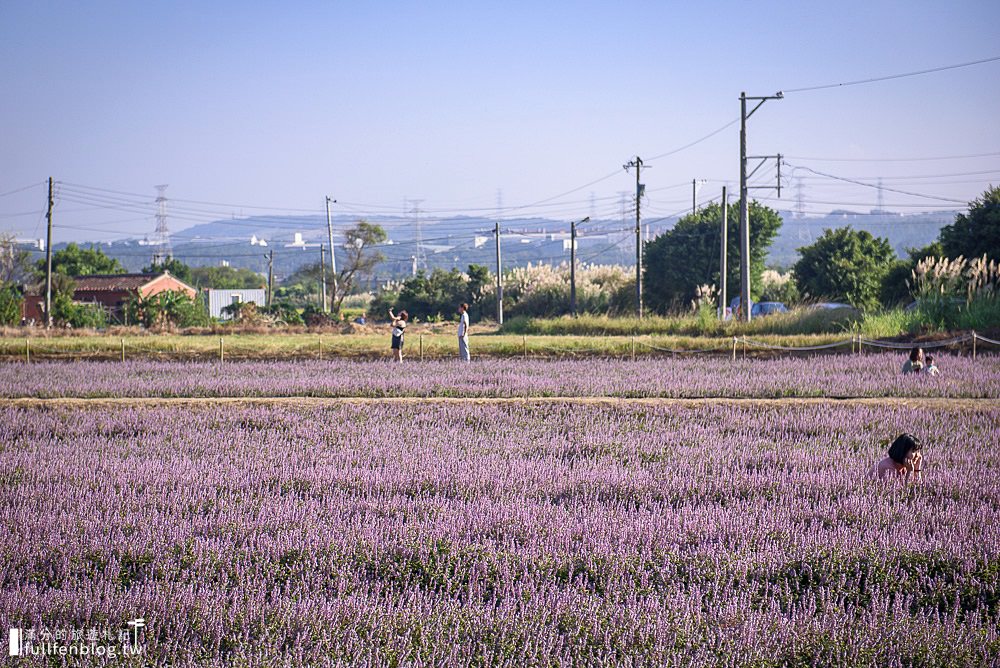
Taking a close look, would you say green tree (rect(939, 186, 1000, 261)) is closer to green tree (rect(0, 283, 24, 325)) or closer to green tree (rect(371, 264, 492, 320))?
green tree (rect(371, 264, 492, 320))

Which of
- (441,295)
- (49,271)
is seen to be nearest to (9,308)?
(49,271)

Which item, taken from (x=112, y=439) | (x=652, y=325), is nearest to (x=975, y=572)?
(x=112, y=439)

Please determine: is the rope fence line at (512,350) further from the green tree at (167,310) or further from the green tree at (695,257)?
the green tree at (695,257)

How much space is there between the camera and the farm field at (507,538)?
4766mm

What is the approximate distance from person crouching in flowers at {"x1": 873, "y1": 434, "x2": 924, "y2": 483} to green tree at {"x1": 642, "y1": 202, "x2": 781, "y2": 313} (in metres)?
36.4

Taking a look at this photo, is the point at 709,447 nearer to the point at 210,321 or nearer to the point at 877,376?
the point at 877,376

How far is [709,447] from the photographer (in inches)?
410

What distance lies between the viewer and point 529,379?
17.5 meters

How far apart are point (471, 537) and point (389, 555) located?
66 cm

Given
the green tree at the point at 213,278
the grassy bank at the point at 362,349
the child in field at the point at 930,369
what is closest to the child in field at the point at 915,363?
the child in field at the point at 930,369

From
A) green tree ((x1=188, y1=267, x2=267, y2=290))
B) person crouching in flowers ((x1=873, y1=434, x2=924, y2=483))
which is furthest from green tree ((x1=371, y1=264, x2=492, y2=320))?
green tree ((x1=188, y1=267, x2=267, y2=290))

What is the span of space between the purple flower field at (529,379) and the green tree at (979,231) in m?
13.3

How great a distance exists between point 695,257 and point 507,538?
41.6 metres

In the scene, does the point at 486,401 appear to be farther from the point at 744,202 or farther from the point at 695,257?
the point at 695,257
